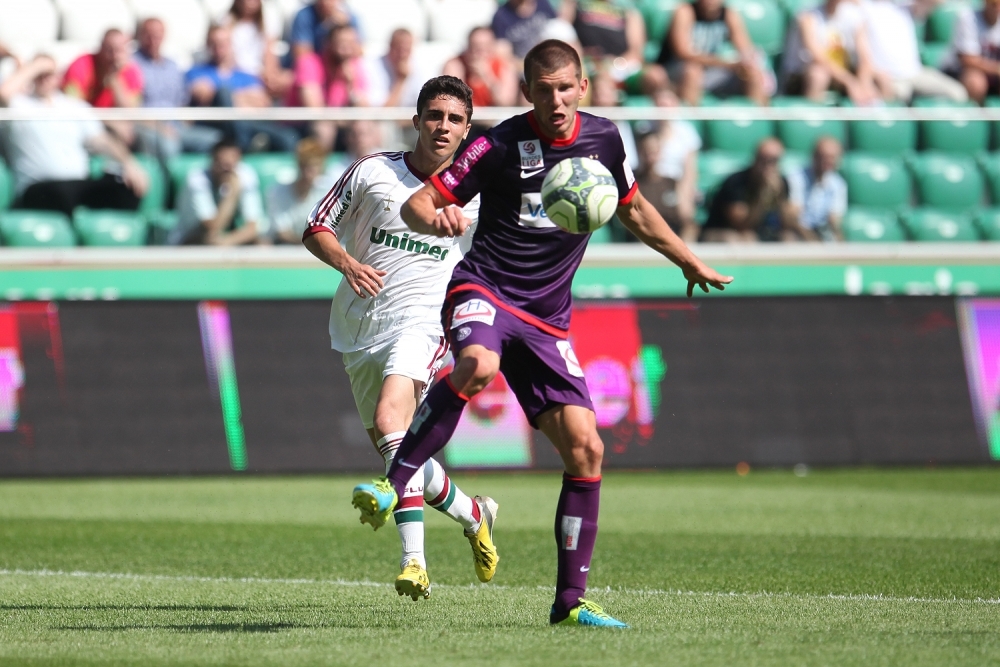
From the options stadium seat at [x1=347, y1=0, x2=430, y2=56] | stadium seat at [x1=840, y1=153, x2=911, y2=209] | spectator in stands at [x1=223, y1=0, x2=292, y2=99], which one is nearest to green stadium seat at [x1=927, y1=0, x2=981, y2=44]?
stadium seat at [x1=840, y1=153, x2=911, y2=209]

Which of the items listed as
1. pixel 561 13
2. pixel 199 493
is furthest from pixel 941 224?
pixel 199 493

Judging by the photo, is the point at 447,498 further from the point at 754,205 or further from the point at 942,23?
the point at 942,23

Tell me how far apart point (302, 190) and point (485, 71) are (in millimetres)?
3002

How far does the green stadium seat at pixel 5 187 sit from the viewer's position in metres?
14.0

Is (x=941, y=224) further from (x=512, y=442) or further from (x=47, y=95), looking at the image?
(x=47, y=95)

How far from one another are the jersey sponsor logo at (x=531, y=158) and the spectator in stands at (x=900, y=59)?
13.0 meters

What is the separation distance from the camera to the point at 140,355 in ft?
45.9

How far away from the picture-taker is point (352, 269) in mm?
7062

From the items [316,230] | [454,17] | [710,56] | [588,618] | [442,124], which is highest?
[454,17]

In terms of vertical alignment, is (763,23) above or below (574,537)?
above

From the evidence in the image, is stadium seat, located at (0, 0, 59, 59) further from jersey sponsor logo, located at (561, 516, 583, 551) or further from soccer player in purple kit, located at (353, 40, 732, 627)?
jersey sponsor logo, located at (561, 516, 583, 551)

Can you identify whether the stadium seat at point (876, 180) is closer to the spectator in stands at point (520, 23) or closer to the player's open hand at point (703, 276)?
the spectator in stands at point (520, 23)

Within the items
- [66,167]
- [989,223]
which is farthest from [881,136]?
[66,167]

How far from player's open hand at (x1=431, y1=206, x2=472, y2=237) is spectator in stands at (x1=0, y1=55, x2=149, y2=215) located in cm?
894
